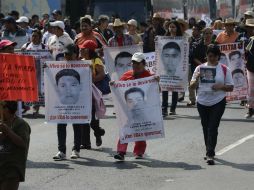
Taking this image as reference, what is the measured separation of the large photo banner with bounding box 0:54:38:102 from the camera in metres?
9.75

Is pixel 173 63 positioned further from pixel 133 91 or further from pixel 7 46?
pixel 7 46

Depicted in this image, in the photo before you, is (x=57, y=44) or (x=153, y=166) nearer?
(x=153, y=166)

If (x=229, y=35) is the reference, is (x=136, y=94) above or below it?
below

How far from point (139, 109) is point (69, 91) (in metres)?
1.16

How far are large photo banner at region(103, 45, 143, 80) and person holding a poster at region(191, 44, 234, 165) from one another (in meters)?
5.71

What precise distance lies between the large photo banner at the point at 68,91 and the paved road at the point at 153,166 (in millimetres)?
583

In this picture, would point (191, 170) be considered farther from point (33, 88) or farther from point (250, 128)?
point (250, 128)

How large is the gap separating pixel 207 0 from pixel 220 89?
33817 mm

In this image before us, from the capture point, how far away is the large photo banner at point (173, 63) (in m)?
18.4

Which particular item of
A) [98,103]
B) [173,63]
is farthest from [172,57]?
[98,103]

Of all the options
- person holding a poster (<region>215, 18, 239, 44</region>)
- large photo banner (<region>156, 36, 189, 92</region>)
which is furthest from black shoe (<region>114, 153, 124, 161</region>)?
person holding a poster (<region>215, 18, 239, 44</region>)

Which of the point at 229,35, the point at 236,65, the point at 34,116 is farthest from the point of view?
the point at 229,35

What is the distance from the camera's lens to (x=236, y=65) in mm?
18266

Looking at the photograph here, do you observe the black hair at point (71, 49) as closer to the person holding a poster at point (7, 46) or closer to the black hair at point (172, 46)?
the person holding a poster at point (7, 46)
